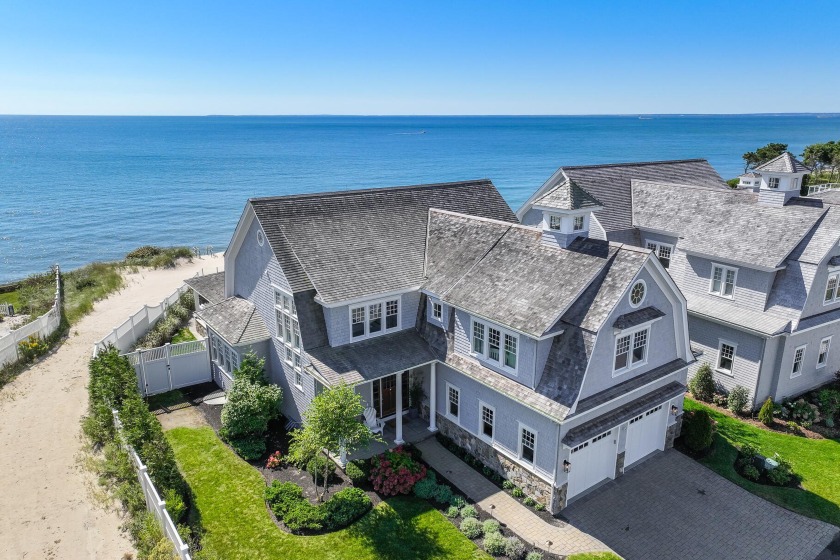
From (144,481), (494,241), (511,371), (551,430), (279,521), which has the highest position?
(494,241)

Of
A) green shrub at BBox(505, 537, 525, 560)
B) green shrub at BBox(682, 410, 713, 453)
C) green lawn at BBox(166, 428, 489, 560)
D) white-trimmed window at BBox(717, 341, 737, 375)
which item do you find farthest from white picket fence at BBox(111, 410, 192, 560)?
white-trimmed window at BBox(717, 341, 737, 375)

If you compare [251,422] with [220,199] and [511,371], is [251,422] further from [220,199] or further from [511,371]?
[220,199]

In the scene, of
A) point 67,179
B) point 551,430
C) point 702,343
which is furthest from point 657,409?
point 67,179

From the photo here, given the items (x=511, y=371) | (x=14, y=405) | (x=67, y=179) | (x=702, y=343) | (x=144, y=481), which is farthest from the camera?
(x=67, y=179)

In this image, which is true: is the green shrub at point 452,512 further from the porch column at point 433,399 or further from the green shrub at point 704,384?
the green shrub at point 704,384

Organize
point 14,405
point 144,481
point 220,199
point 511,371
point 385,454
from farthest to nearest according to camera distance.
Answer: point 220,199 → point 14,405 → point 385,454 → point 511,371 → point 144,481

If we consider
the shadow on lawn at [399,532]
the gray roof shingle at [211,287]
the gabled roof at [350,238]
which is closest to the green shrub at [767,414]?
the shadow on lawn at [399,532]

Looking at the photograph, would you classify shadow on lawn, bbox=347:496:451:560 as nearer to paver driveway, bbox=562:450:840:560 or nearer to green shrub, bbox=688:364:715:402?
paver driveway, bbox=562:450:840:560
